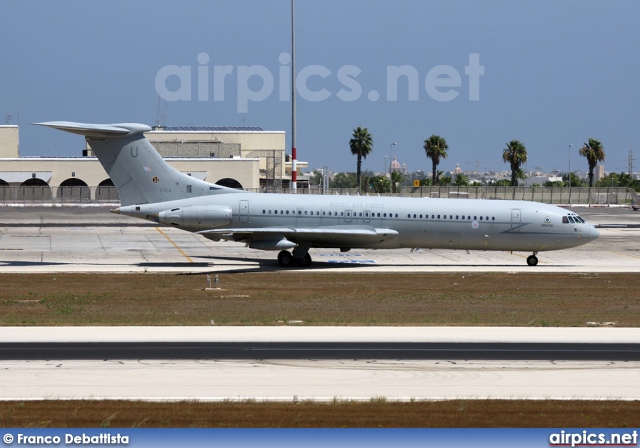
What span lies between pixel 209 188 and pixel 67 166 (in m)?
65.0

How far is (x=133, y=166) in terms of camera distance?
148 feet

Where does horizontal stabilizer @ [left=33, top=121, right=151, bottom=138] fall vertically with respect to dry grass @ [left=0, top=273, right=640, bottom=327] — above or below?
above

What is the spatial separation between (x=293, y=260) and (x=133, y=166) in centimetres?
932

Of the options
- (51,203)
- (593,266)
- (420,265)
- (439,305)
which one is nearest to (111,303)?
(439,305)

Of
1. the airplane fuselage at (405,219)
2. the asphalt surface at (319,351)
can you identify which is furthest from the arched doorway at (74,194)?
the asphalt surface at (319,351)

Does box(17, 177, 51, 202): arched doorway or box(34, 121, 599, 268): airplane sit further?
box(17, 177, 51, 202): arched doorway

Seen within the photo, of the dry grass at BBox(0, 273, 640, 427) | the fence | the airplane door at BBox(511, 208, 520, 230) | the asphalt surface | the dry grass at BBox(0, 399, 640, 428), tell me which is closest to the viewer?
the dry grass at BBox(0, 399, 640, 428)

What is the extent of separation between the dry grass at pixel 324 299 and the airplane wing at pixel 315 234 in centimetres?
261

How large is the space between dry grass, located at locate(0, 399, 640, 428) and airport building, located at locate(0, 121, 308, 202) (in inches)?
3297

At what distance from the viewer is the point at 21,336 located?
24.8 m

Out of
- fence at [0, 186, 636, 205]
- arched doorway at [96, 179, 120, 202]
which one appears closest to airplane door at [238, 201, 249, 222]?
fence at [0, 186, 636, 205]

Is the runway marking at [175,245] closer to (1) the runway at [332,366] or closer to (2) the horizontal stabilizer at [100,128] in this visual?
(2) the horizontal stabilizer at [100,128]

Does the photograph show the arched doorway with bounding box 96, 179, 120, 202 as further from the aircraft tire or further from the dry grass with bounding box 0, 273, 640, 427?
the dry grass with bounding box 0, 273, 640, 427

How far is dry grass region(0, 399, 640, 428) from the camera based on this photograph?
16.0 m
